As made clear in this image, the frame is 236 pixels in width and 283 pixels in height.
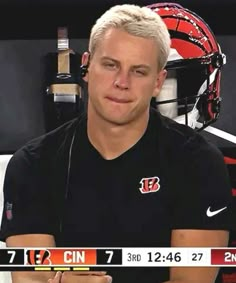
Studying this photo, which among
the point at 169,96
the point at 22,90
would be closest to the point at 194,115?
the point at 169,96

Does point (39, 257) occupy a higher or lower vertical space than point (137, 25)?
lower

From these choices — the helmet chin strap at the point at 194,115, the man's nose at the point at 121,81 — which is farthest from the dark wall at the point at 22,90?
the man's nose at the point at 121,81

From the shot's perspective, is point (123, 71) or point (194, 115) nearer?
point (123, 71)

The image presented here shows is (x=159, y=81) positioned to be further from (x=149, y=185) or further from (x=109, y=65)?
(x=149, y=185)

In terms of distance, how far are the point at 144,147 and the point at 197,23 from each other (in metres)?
0.30

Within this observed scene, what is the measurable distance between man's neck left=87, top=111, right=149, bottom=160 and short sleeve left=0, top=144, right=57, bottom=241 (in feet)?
0.43

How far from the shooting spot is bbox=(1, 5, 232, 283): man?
106 centimetres

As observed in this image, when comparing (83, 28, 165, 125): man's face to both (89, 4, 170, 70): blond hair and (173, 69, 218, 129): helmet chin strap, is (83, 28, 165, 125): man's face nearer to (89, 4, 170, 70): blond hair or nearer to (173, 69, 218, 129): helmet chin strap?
(89, 4, 170, 70): blond hair

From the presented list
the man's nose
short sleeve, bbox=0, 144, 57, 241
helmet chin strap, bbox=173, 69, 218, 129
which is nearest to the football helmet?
helmet chin strap, bbox=173, 69, 218, 129

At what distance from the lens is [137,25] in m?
1.00

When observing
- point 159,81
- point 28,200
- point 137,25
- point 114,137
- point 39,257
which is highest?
point 137,25

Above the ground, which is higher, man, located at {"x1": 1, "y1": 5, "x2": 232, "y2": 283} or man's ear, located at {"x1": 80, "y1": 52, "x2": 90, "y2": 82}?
man's ear, located at {"x1": 80, "y1": 52, "x2": 90, "y2": 82}

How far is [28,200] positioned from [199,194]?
1.20 ft

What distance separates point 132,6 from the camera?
3.41ft
